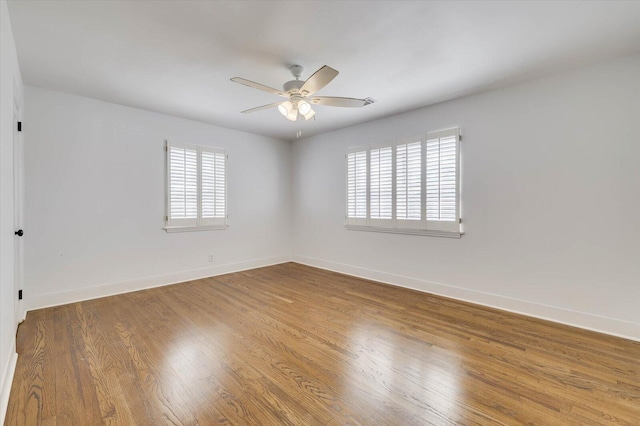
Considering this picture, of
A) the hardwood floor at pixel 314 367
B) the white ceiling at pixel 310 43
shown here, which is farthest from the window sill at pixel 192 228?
the white ceiling at pixel 310 43

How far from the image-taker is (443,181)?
3.81 metres

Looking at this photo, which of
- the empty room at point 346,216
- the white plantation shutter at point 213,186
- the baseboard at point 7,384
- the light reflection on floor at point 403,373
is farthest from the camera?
the white plantation shutter at point 213,186

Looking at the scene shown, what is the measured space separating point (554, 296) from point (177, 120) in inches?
220

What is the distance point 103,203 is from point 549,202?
5.54 m

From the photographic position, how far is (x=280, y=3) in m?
1.98

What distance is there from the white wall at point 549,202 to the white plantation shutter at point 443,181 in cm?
13

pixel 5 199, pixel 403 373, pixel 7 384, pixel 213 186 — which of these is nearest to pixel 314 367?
pixel 403 373

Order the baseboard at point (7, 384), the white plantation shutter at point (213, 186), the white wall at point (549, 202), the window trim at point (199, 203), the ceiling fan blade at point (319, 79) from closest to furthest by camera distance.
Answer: the baseboard at point (7, 384)
the ceiling fan blade at point (319, 79)
the white wall at point (549, 202)
the window trim at point (199, 203)
the white plantation shutter at point (213, 186)

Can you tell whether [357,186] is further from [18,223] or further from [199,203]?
[18,223]

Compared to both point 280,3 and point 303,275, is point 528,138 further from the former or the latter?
point 303,275

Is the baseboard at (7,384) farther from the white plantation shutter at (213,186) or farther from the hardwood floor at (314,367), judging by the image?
the white plantation shutter at (213,186)

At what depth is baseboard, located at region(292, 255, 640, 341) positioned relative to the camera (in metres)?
2.70

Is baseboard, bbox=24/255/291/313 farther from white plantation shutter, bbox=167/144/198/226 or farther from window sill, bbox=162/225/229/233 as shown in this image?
white plantation shutter, bbox=167/144/198/226

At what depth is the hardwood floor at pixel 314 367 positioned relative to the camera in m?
1.70
